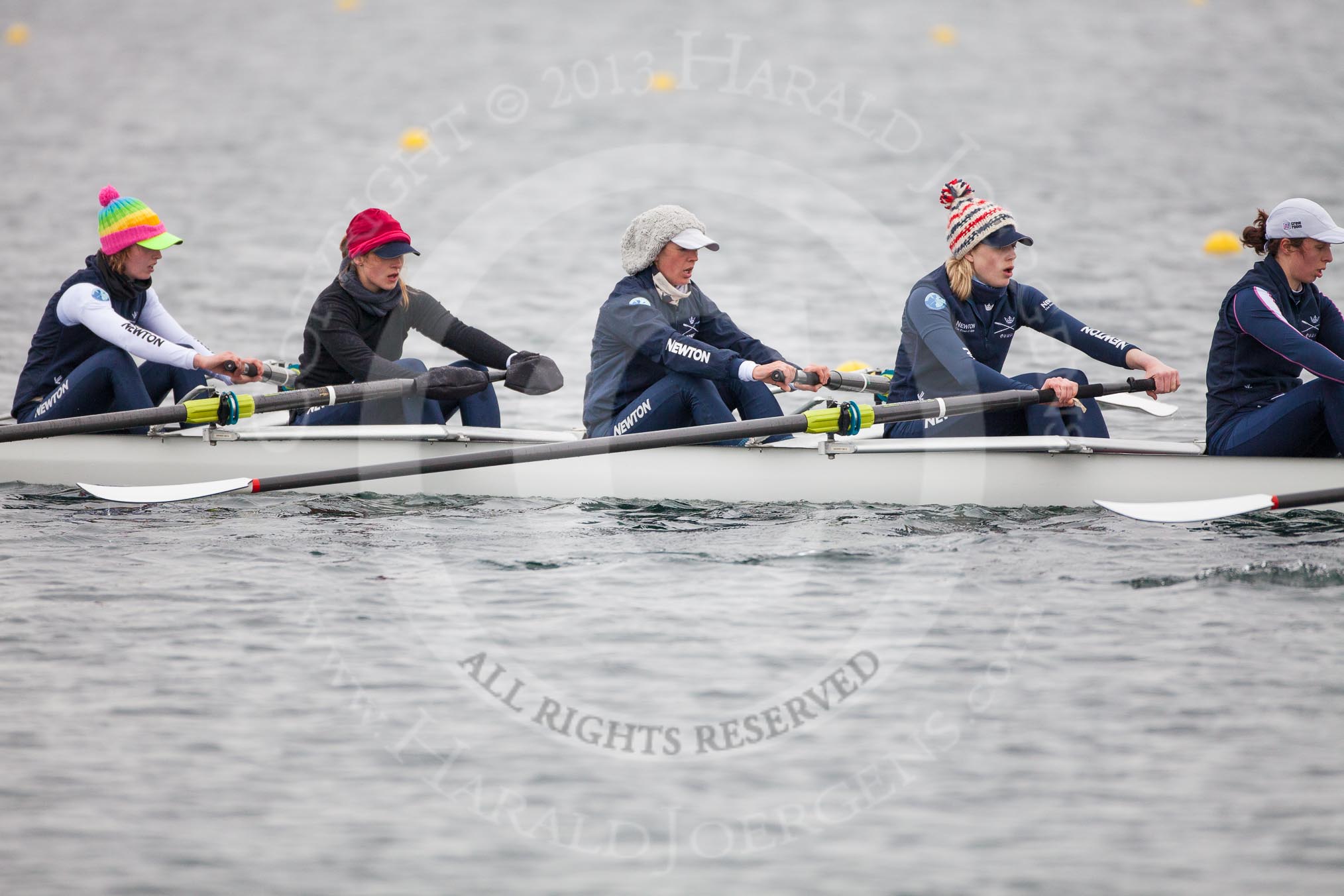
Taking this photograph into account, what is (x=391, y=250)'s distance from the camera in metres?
9.80

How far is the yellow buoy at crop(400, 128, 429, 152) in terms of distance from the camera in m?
29.9

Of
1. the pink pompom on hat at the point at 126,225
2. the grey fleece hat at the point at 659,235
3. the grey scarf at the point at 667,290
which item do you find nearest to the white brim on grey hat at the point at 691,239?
the grey fleece hat at the point at 659,235

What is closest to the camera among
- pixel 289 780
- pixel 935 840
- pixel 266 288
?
pixel 935 840

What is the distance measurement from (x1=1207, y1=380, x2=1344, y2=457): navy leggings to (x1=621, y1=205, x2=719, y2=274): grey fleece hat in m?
3.01

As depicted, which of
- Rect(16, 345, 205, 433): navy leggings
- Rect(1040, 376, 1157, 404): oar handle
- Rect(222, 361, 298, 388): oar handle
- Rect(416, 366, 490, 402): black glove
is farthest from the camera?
Rect(222, 361, 298, 388): oar handle

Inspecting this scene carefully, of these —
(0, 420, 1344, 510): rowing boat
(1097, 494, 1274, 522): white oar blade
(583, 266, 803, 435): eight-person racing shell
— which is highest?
(583, 266, 803, 435): eight-person racing shell

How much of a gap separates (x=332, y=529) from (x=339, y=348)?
1060 mm

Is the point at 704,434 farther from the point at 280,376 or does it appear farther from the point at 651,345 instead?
the point at 280,376

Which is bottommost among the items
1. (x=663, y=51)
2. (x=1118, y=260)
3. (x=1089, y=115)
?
(x=1118, y=260)

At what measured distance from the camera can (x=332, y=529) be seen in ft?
32.0

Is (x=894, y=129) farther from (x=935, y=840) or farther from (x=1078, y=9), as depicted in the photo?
(x=935, y=840)

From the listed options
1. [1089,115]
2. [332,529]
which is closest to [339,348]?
[332,529]

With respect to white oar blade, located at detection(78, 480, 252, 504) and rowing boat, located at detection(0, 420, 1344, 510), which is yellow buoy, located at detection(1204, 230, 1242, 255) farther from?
white oar blade, located at detection(78, 480, 252, 504)

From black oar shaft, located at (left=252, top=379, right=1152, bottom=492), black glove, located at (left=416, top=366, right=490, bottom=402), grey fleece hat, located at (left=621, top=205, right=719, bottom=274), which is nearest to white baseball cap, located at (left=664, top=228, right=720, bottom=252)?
grey fleece hat, located at (left=621, top=205, right=719, bottom=274)
